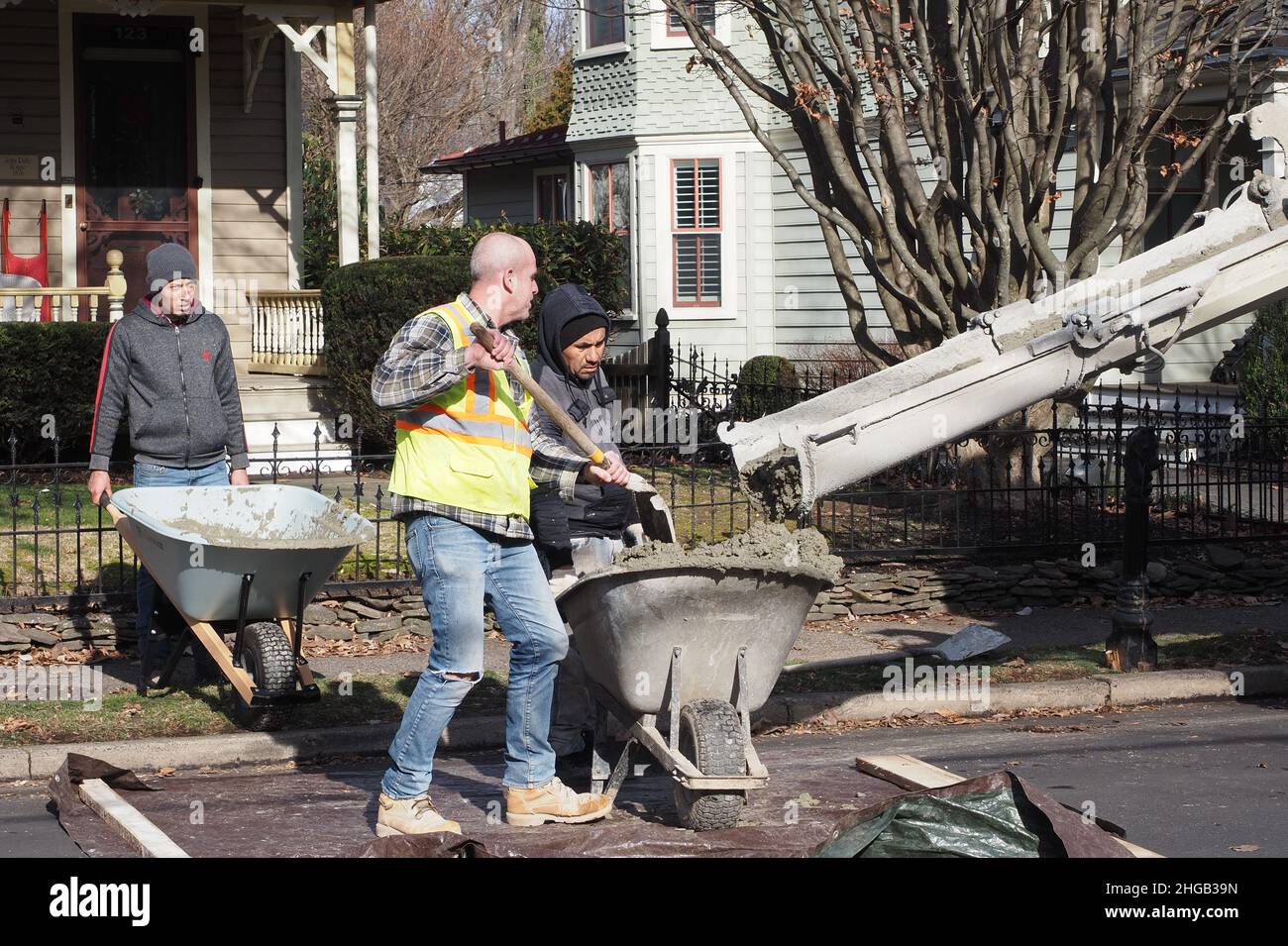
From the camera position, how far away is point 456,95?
42.2 meters

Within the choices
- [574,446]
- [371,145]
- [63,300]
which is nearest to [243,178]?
[371,145]

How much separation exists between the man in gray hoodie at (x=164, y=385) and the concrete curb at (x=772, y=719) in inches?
Result: 46.7

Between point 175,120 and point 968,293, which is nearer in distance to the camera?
point 968,293

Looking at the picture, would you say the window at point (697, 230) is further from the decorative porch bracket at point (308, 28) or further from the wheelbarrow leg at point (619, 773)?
the wheelbarrow leg at point (619, 773)

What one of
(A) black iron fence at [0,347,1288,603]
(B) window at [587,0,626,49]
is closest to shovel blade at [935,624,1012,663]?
(A) black iron fence at [0,347,1288,603]

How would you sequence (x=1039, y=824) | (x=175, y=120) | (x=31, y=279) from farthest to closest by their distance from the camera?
(x=175, y=120)
(x=31, y=279)
(x=1039, y=824)

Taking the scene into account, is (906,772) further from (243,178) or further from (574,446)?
(243,178)

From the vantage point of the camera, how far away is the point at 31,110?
55.9 ft

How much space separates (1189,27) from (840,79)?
103 inches

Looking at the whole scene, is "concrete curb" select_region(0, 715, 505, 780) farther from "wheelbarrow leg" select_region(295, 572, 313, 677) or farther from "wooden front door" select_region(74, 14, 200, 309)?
"wooden front door" select_region(74, 14, 200, 309)

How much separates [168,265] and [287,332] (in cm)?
895

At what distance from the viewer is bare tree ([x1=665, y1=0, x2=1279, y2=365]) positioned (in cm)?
1136
